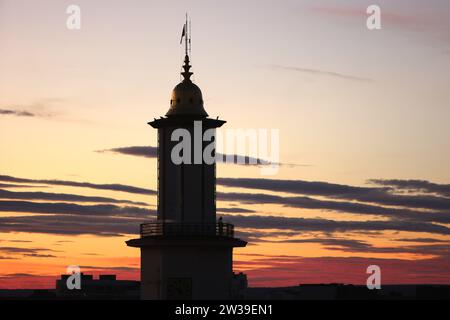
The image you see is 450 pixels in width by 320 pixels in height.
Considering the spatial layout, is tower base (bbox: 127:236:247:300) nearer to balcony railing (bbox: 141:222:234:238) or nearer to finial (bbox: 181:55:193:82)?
balcony railing (bbox: 141:222:234:238)

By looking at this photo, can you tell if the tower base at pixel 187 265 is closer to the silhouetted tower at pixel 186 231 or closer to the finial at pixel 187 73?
the silhouetted tower at pixel 186 231

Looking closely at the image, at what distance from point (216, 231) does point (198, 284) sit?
167 inches

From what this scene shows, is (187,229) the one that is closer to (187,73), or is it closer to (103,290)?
(187,73)

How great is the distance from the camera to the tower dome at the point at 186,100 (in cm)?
8875

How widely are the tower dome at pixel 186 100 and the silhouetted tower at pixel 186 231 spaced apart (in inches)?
3.0

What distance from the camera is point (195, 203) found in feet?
289

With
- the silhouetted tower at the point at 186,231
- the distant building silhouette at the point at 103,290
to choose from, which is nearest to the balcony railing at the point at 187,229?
the silhouetted tower at the point at 186,231

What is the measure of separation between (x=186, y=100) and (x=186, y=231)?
10.0 meters

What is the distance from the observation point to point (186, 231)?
287ft

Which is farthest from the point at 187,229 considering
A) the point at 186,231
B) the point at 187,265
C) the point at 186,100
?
the point at 186,100

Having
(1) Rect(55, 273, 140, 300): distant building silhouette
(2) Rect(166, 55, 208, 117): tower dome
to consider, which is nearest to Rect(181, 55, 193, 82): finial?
(2) Rect(166, 55, 208, 117): tower dome
